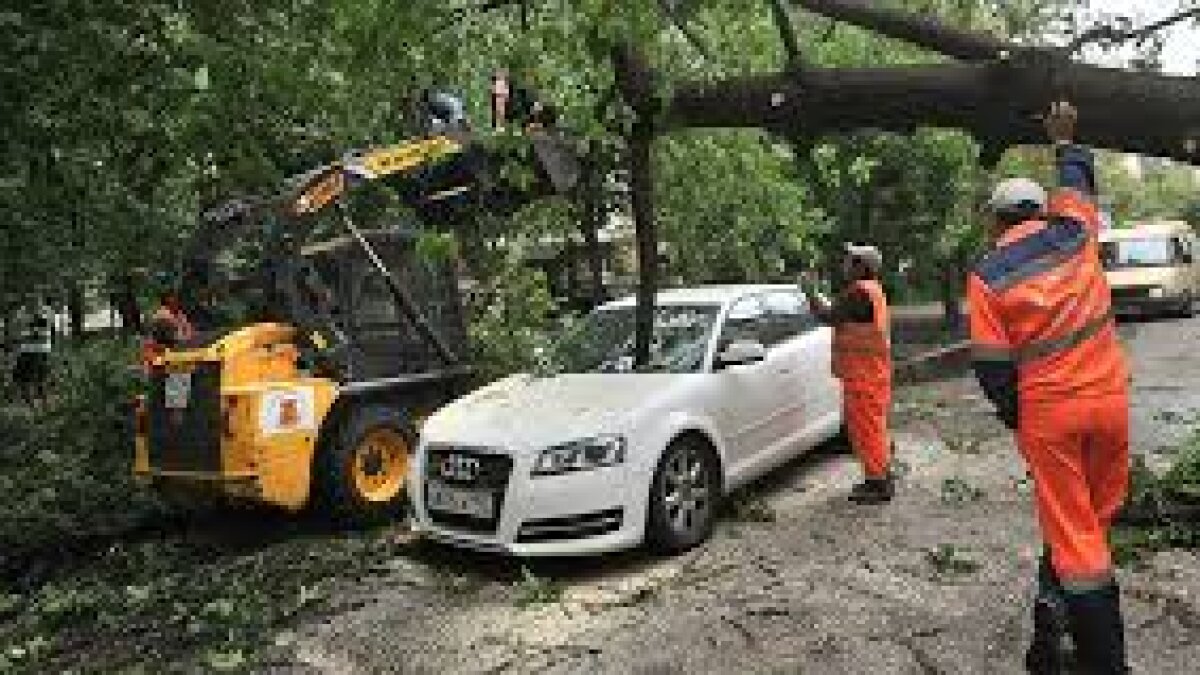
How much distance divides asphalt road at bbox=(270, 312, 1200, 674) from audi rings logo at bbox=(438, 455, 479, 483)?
64cm

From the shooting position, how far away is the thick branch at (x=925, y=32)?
6086 mm

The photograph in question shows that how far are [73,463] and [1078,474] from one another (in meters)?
10.2

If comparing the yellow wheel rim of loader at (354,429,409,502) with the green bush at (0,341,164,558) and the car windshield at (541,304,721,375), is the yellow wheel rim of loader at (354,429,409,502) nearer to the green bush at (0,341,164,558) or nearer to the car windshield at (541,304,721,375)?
the car windshield at (541,304,721,375)

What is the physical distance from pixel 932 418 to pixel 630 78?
5.68 meters

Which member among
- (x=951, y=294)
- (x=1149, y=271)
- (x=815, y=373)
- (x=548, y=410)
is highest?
(x=1149, y=271)

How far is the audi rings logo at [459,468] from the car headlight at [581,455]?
46 centimetres

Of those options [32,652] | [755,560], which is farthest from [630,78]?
[32,652]

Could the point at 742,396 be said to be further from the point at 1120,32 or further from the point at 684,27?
the point at 1120,32

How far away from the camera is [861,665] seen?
5730 millimetres

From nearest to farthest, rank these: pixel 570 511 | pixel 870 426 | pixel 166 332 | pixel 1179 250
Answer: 1. pixel 570 511
2. pixel 870 426
3. pixel 166 332
4. pixel 1179 250

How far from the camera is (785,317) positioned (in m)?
9.66

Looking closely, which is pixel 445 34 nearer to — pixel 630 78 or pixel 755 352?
pixel 630 78

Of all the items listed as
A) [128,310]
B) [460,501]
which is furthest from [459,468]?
[128,310]

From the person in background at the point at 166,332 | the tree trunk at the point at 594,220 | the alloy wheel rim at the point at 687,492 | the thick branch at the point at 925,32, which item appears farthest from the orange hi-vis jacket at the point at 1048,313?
the tree trunk at the point at 594,220
